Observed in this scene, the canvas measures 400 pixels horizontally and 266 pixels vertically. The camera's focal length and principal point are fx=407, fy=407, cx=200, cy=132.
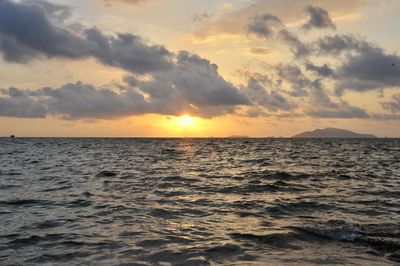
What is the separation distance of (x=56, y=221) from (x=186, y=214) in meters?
4.94

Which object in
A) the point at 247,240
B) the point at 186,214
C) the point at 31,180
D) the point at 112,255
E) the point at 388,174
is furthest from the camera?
the point at 388,174

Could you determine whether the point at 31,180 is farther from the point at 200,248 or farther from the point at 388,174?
the point at 388,174

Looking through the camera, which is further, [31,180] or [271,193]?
[31,180]

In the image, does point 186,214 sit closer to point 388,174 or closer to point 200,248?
point 200,248

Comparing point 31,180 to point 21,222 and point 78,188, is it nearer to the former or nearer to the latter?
point 78,188

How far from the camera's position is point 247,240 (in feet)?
40.5

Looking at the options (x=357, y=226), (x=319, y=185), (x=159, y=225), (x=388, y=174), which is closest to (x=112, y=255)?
(x=159, y=225)

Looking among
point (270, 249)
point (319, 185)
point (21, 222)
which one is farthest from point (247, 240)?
point (319, 185)

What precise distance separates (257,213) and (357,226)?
3.96 meters

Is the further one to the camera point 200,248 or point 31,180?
point 31,180

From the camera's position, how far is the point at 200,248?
452 inches

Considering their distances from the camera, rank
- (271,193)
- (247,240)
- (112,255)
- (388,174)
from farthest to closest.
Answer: (388,174), (271,193), (247,240), (112,255)

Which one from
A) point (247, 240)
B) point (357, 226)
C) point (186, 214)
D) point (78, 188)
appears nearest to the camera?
point (247, 240)

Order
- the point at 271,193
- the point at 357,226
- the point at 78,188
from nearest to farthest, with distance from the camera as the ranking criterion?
the point at 357,226
the point at 271,193
the point at 78,188
